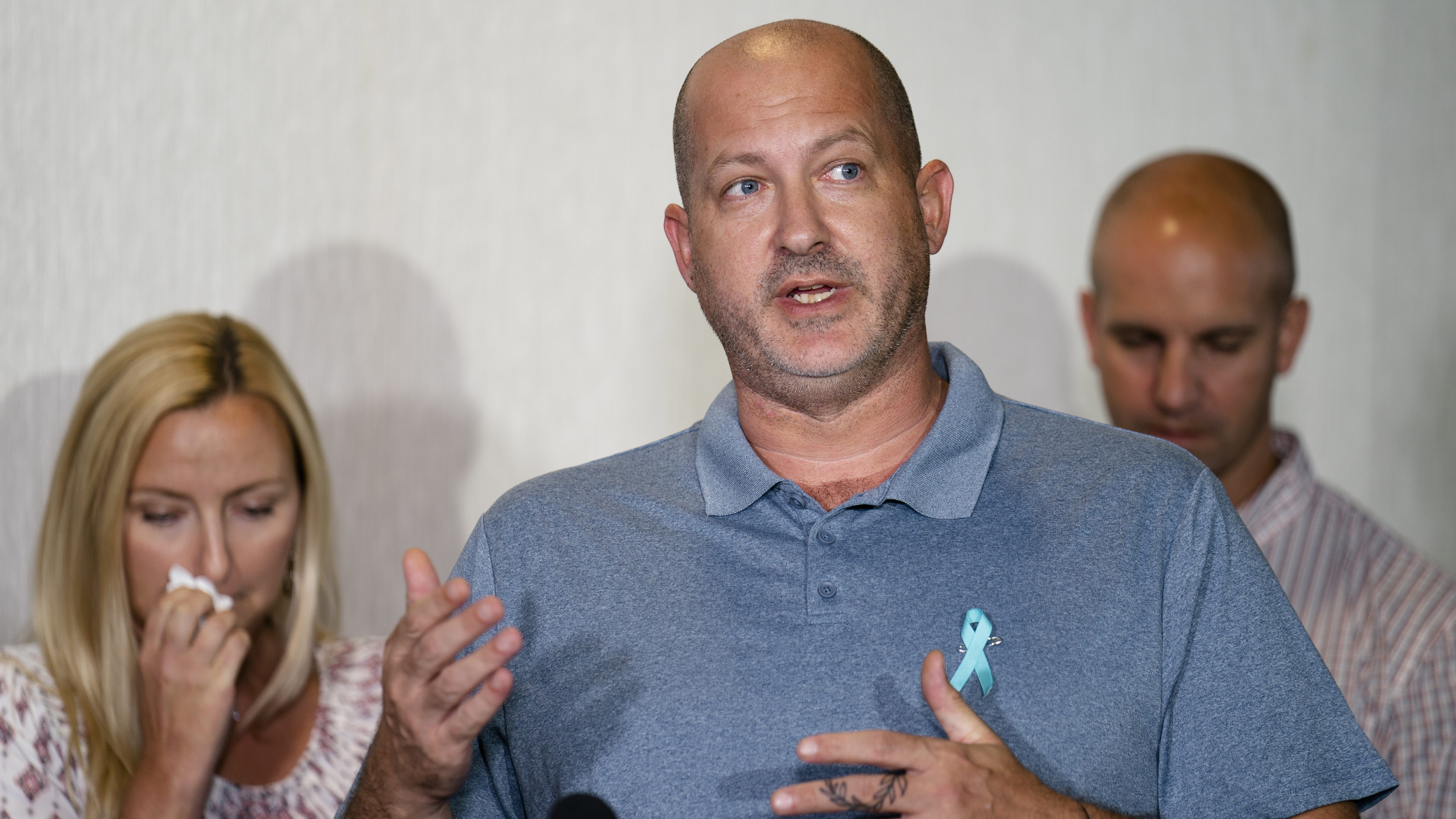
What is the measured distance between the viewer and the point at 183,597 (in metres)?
1.70

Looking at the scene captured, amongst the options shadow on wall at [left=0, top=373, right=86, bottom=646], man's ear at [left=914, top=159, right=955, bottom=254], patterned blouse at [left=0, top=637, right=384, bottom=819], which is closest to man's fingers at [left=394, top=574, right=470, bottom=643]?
man's ear at [left=914, top=159, right=955, bottom=254]

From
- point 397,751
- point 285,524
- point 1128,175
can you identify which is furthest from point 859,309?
point 1128,175

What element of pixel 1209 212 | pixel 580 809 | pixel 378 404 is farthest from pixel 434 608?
pixel 1209 212

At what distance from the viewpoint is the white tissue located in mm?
1739

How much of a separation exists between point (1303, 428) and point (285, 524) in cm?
189

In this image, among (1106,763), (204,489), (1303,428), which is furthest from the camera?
(1303,428)

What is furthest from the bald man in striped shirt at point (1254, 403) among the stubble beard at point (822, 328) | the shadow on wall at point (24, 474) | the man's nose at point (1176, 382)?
the shadow on wall at point (24, 474)

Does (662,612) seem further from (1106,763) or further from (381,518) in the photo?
(381,518)

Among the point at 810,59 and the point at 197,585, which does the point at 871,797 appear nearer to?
the point at 810,59

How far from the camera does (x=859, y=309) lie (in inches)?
50.8

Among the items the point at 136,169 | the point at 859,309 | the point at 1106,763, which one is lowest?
the point at 1106,763

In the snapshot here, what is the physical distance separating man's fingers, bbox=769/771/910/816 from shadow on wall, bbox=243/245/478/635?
135 centimetres

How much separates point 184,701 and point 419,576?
70cm

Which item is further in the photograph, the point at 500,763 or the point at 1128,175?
the point at 1128,175
